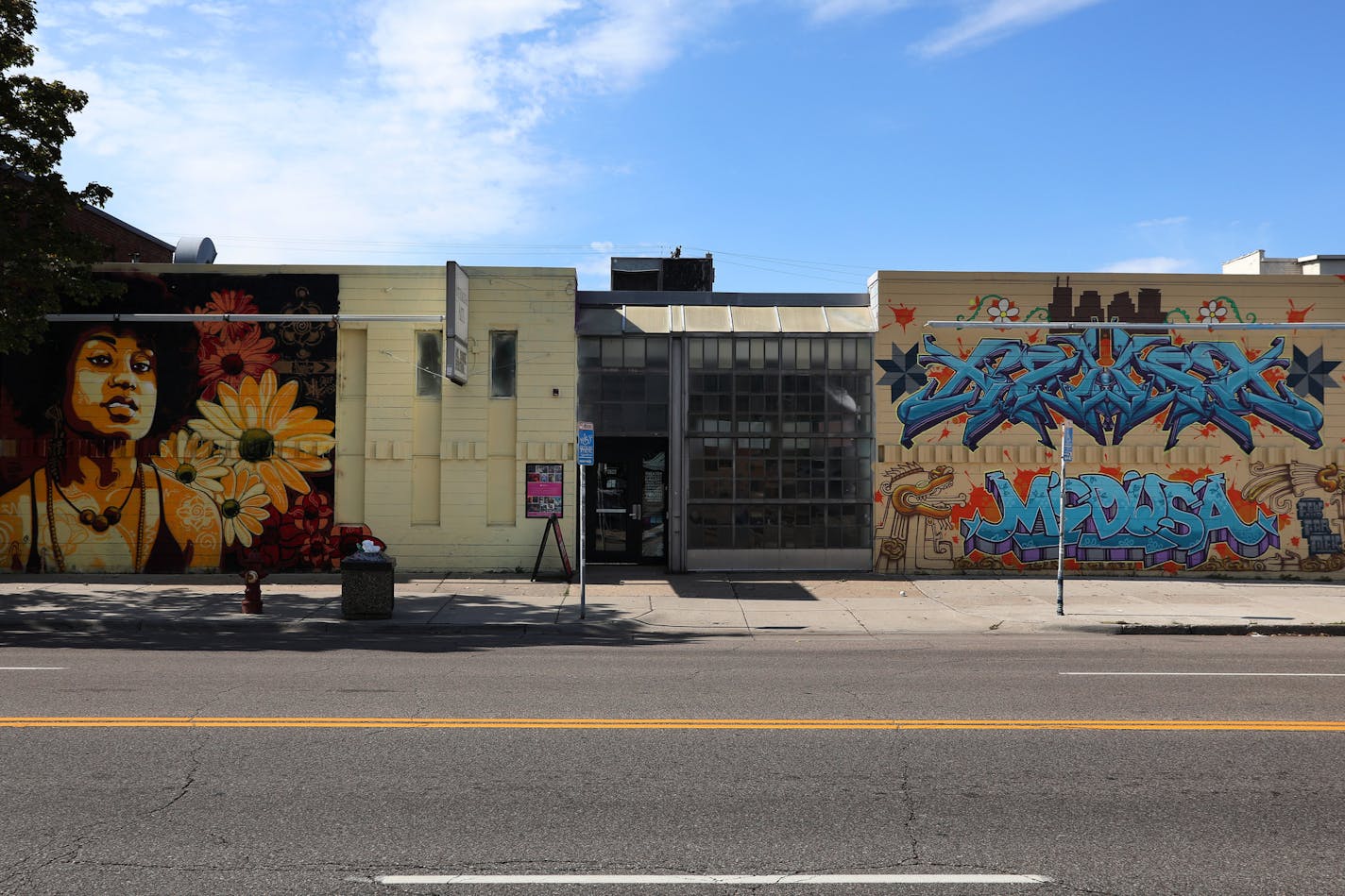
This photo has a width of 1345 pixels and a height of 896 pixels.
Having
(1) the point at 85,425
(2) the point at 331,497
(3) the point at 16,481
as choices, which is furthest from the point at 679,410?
(3) the point at 16,481

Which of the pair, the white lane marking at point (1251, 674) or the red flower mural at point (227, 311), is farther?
the red flower mural at point (227, 311)

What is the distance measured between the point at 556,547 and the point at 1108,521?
10547 mm

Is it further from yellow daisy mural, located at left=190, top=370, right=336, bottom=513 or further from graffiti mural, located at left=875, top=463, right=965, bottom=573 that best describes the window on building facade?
yellow daisy mural, located at left=190, top=370, right=336, bottom=513

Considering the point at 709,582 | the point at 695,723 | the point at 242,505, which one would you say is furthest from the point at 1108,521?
the point at 242,505

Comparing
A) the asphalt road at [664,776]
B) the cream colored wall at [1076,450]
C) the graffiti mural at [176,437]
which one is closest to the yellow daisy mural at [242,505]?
the graffiti mural at [176,437]

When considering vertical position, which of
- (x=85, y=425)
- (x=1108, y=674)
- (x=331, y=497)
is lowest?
(x=1108, y=674)

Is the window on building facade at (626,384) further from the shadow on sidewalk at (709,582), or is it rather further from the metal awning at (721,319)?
the shadow on sidewalk at (709,582)

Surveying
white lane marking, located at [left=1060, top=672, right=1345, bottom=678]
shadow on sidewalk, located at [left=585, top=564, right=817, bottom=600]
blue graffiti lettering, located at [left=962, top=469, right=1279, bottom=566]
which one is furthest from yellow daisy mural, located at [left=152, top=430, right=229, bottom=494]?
white lane marking, located at [left=1060, top=672, right=1345, bottom=678]

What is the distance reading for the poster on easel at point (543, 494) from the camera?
18.4 metres

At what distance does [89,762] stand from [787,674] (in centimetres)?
624

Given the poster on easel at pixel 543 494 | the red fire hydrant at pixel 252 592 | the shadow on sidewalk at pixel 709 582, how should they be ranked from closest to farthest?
the red fire hydrant at pixel 252 592
the shadow on sidewalk at pixel 709 582
the poster on easel at pixel 543 494

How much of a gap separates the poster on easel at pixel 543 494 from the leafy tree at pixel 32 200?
27.1ft

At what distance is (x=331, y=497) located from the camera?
60.7ft

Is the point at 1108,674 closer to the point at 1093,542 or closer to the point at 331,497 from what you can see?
the point at 1093,542
